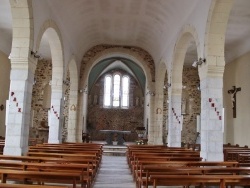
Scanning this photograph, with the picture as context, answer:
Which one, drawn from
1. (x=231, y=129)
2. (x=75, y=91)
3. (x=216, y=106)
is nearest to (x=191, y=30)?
(x=216, y=106)

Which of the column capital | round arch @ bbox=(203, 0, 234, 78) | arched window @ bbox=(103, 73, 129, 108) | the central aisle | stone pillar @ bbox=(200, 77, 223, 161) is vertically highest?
arched window @ bbox=(103, 73, 129, 108)

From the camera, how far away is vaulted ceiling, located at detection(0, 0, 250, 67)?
9742mm

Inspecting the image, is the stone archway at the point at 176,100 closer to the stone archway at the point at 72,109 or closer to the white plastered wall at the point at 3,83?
the stone archway at the point at 72,109

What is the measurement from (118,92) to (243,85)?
14.1 meters

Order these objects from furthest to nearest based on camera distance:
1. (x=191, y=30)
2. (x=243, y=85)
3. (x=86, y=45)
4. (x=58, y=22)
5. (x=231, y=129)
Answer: (x=86, y=45), (x=231, y=129), (x=243, y=85), (x=58, y=22), (x=191, y=30)

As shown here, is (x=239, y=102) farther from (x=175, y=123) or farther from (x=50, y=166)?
(x=50, y=166)

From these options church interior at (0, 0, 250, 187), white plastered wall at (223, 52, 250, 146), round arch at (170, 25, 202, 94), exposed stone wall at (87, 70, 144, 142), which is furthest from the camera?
exposed stone wall at (87, 70, 144, 142)

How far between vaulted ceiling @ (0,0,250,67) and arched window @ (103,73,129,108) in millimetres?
9735

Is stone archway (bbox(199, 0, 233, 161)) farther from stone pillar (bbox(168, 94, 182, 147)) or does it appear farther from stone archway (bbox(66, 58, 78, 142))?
stone archway (bbox(66, 58, 78, 142))

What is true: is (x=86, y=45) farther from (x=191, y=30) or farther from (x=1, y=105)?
(x=191, y=30)

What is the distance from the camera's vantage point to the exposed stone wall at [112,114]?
2566 centimetres

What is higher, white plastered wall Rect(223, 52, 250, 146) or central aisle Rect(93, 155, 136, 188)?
white plastered wall Rect(223, 52, 250, 146)

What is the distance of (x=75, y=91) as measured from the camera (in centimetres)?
1639

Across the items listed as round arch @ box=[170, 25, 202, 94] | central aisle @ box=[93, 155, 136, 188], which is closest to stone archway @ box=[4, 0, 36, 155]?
central aisle @ box=[93, 155, 136, 188]
